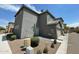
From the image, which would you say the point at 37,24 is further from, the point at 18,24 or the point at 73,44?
the point at 73,44

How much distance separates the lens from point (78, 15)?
3.46 m

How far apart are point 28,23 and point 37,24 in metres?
0.30

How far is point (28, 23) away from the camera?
12.0 feet

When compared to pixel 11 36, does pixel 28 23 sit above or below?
above

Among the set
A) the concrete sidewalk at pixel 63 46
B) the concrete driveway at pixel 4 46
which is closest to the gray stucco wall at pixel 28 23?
the concrete driveway at pixel 4 46

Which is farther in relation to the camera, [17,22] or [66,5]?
[17,22]

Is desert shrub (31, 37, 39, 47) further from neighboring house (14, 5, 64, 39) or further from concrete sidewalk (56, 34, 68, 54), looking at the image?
concrete sidewalk (56, 34, 68, 54)

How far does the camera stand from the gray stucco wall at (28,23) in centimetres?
362

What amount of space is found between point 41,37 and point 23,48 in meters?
0.67

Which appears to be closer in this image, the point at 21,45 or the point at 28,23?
the point at 21,45

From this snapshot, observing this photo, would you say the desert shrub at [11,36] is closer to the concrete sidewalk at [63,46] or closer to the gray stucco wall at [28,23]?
the gray stucco wall at [28,23]

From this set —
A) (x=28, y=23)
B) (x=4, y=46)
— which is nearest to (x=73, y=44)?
(x=28, y=23)
